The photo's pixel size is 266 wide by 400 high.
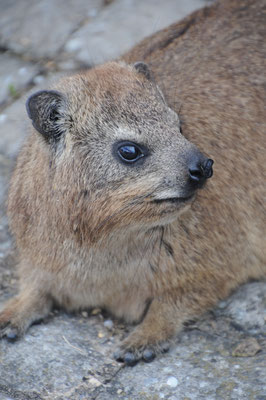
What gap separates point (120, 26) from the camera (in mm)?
9219

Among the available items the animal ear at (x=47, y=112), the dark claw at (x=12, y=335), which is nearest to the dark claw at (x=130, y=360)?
the dark claw at (x=12, y=335)

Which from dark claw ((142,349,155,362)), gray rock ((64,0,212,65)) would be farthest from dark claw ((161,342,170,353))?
gray rock ((64,0,212,65))

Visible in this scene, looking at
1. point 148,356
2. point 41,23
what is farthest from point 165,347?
point 41,23

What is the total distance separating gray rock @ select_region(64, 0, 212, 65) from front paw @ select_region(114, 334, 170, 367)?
4.39m

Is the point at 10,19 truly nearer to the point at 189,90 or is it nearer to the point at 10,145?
the point at 10,145

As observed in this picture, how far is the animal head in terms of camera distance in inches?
177

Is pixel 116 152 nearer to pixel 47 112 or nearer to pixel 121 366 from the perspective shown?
pixel 47 112

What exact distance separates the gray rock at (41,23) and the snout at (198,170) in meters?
5.14

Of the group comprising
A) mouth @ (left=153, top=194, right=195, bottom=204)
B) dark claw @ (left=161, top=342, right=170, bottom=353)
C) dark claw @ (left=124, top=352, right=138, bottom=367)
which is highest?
mouth @ (left=153, top=194, right=195, bottom=204)

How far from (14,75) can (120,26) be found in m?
1.68

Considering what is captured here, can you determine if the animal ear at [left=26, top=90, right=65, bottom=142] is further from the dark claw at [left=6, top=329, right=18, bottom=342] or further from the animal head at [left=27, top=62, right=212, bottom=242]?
the dark claw at [left=6, top=329, right=18, bottom=342]

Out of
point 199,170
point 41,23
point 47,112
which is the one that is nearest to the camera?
point 199,170

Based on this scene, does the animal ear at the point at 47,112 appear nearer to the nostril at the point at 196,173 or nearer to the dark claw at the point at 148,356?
the nostril at the point at 196,173

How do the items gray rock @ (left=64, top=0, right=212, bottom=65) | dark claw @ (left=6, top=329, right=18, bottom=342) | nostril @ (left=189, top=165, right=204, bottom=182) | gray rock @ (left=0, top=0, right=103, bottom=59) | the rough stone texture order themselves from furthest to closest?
gray rock @ (left=0, top=0, right=103, bottom=59), gray rock @ (left=64, top=0, right=212, bottom=65), dark claw @ (left=6, top=329, right=18, bottom=342), the rough stone texture, nostril @ (left=189, top=165, right=204, bottom=182)
